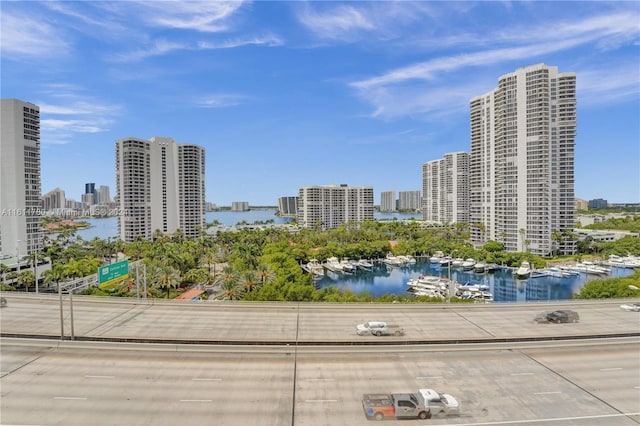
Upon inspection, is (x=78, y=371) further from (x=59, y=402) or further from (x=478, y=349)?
(x=478, y=349)

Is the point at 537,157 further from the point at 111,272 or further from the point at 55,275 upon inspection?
the point at 55,275

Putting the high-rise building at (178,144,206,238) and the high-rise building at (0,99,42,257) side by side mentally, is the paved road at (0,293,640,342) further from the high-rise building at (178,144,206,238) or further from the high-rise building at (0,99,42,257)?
the high-rise building at (178,144,206,238)

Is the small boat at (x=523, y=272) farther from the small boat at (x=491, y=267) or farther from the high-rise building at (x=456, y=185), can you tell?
the high-rise building at (x=456, y=185)

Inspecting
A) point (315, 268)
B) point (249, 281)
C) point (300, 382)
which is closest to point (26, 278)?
point (249, 281)

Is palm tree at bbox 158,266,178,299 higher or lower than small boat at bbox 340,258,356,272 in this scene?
higher

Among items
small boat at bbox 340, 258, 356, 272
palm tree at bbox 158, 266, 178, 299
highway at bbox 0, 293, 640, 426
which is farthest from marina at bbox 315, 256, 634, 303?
highway at bbox 0, 293, 640, 426

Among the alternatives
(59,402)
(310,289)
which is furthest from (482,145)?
(59,402)

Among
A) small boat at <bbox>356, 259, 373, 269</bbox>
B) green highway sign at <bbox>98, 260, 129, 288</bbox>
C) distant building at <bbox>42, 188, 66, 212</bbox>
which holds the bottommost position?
small boat at <bbox>356, 259, 373, 269</bbox>
